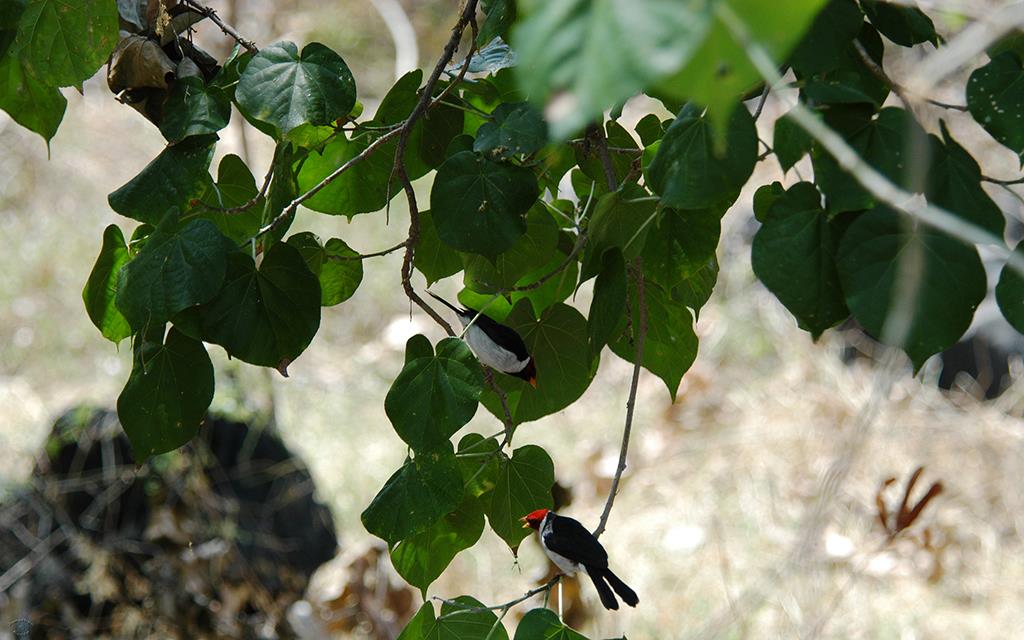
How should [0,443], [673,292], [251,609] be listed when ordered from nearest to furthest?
[673,292] < [251,609] < [0,443]

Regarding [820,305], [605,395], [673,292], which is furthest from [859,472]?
[820,305]

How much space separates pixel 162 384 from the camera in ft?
Result: 2.13

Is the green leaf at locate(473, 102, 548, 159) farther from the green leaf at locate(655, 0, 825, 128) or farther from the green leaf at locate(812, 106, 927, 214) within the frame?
the green leaf at locate(655, 0, 825, 128)

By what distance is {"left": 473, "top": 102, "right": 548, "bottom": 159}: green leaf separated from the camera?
60 centimetres

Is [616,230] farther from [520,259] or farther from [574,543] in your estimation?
[574,543]

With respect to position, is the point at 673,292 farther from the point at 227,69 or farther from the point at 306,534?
the point at 306,534

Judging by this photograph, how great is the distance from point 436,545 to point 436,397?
133 mm

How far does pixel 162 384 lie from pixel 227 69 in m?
0.22

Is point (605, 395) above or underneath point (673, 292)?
underneath

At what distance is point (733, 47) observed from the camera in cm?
26

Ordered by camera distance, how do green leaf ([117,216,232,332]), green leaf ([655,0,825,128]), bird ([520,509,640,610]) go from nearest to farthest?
green leaf ([655,0,825,128]) → green leaf ([117,216,232,332]) → bird ([520,509,640,610])

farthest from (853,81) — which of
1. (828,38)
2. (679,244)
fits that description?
(679,244)

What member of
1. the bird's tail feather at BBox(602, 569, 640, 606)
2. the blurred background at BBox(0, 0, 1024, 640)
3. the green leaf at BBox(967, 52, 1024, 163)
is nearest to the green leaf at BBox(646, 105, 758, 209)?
the green leaf at BBox(967, 52, 1024, 163)

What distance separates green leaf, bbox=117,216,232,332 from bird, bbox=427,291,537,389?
0.15 metres
